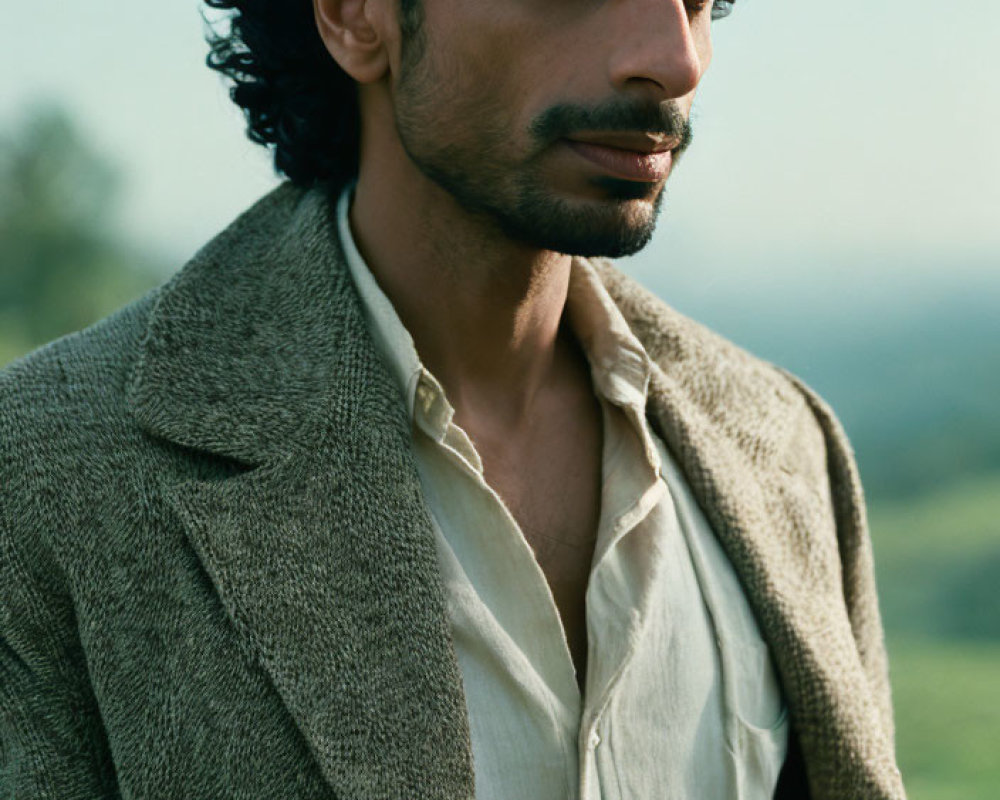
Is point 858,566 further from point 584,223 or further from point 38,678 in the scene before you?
point 38,678

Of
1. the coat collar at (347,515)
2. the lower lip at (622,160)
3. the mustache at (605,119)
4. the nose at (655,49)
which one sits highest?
the nose at (655,49)

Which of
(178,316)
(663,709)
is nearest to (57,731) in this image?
(178,316)

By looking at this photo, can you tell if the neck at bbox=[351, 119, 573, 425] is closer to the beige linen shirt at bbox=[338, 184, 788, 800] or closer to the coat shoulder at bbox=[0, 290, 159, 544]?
the beige linen shirt at bbox=[338, 184, 788, 800]

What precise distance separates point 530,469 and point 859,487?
0.70 m

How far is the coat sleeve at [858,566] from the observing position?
212 cm

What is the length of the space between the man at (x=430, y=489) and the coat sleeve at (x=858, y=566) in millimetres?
97

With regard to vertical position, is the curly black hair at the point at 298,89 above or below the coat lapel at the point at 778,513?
above

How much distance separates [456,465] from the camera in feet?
5.44

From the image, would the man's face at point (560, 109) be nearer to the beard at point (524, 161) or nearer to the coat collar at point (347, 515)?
the beard at point (524, 161)

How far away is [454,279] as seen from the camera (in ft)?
5.87

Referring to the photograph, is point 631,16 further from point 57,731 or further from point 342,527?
point 57,731

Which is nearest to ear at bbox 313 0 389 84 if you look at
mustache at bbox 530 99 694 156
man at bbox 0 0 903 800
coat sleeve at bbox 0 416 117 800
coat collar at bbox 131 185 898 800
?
man at bbox 0 0 903 800

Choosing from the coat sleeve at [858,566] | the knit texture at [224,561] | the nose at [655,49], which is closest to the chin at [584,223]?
the nose at [655,49]

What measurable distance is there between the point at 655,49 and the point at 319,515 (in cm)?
77
